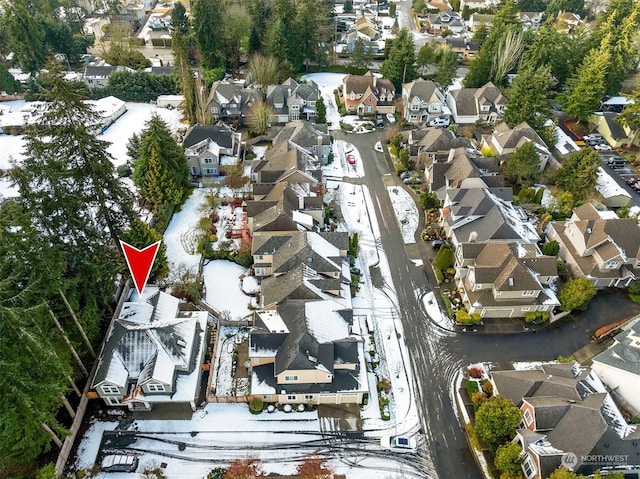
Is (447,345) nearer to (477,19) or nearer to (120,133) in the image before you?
(120,133)

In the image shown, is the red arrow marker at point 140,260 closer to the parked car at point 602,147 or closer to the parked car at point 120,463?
the parked car at point 120,463

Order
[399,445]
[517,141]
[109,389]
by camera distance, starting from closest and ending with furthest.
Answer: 1. [399,445]
2. [109,389]
3. [517,141]

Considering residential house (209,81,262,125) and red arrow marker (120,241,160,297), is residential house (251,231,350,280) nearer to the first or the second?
red arrow marker (120,241,160,297)

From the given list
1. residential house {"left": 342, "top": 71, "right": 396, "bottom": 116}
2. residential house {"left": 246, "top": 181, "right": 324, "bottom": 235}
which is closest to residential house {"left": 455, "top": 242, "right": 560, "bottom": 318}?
residential house {"left": 246, "top": 181, "right": 324, "bottom": 235}

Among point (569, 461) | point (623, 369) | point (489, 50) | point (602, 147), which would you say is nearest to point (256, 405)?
point (569, 461)

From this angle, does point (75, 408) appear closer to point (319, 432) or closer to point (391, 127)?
point (319, 432)

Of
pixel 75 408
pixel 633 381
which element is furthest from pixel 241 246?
pixel 633 381

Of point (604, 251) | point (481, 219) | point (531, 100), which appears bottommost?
point (604, 251)
